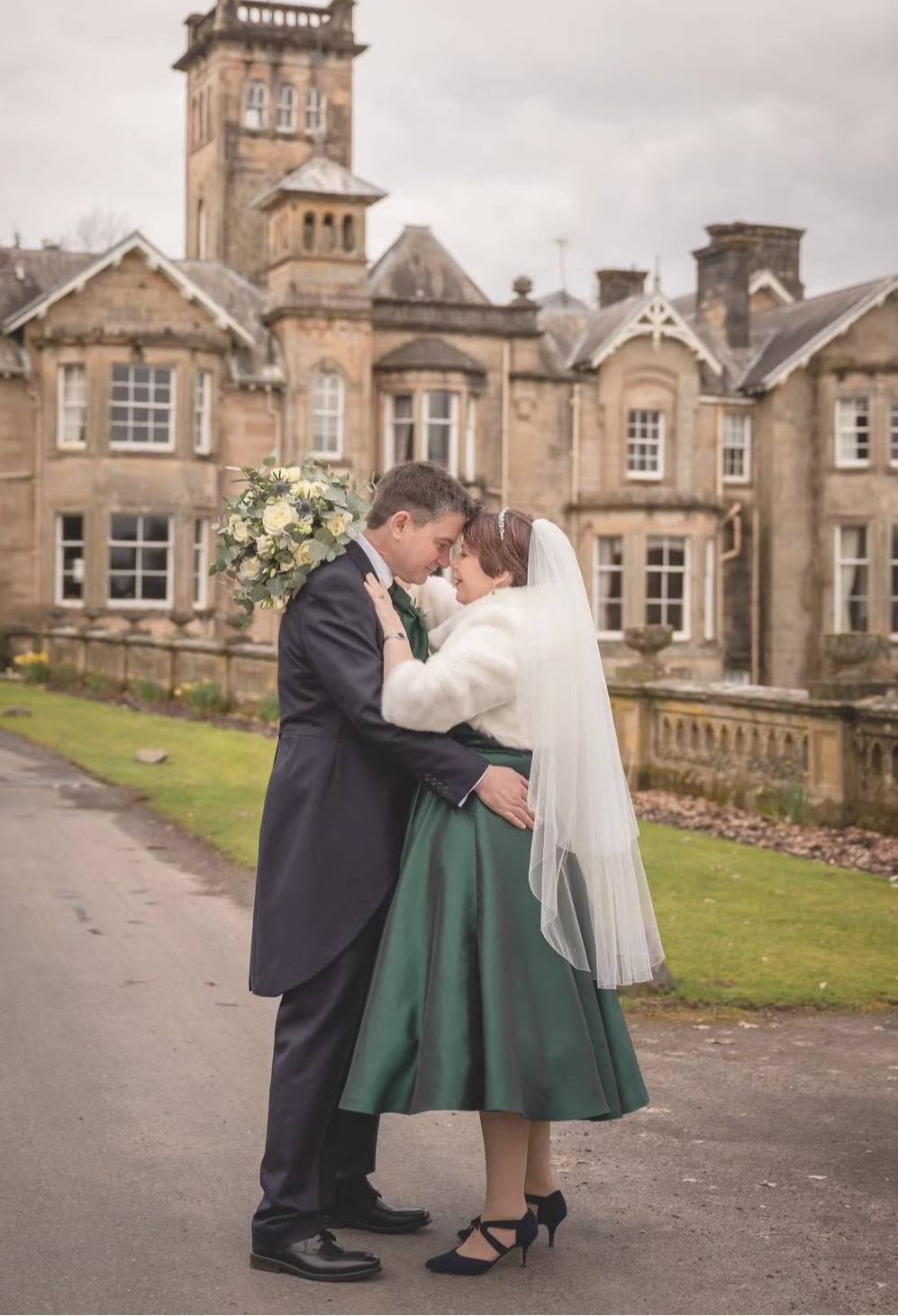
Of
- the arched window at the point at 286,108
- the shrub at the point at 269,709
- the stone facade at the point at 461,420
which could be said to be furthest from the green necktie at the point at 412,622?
the arched window at the point at 286,108

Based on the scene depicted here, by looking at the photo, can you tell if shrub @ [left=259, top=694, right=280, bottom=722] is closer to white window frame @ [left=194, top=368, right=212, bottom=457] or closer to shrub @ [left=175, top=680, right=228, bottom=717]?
shrub @ [left=175, top=680, right=228, bottom=717]

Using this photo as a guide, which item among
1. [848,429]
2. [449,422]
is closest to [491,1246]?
[449,422]

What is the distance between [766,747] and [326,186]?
1019 inches

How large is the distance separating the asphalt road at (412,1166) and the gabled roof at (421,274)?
3220 centimetres

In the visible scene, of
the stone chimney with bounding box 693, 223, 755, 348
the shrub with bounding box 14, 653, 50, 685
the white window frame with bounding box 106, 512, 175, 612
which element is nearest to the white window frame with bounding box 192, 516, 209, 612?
the white window frame with bounding box 106, 512, 175, 612

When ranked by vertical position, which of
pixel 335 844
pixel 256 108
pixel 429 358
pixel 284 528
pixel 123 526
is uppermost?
pixel 256 108

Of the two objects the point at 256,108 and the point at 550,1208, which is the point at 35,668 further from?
the point at 550,1208

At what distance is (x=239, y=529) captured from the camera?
5113 millimetres

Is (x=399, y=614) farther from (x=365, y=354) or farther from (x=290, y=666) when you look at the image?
(x=365, y=354)

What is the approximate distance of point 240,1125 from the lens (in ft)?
19.4

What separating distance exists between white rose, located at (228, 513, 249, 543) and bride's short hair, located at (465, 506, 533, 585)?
2.20ft

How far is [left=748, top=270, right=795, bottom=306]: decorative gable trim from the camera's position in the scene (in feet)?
155

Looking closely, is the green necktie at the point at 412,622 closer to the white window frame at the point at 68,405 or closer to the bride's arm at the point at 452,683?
the bride's arm at the point at 452,683

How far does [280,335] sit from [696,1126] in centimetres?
3383
